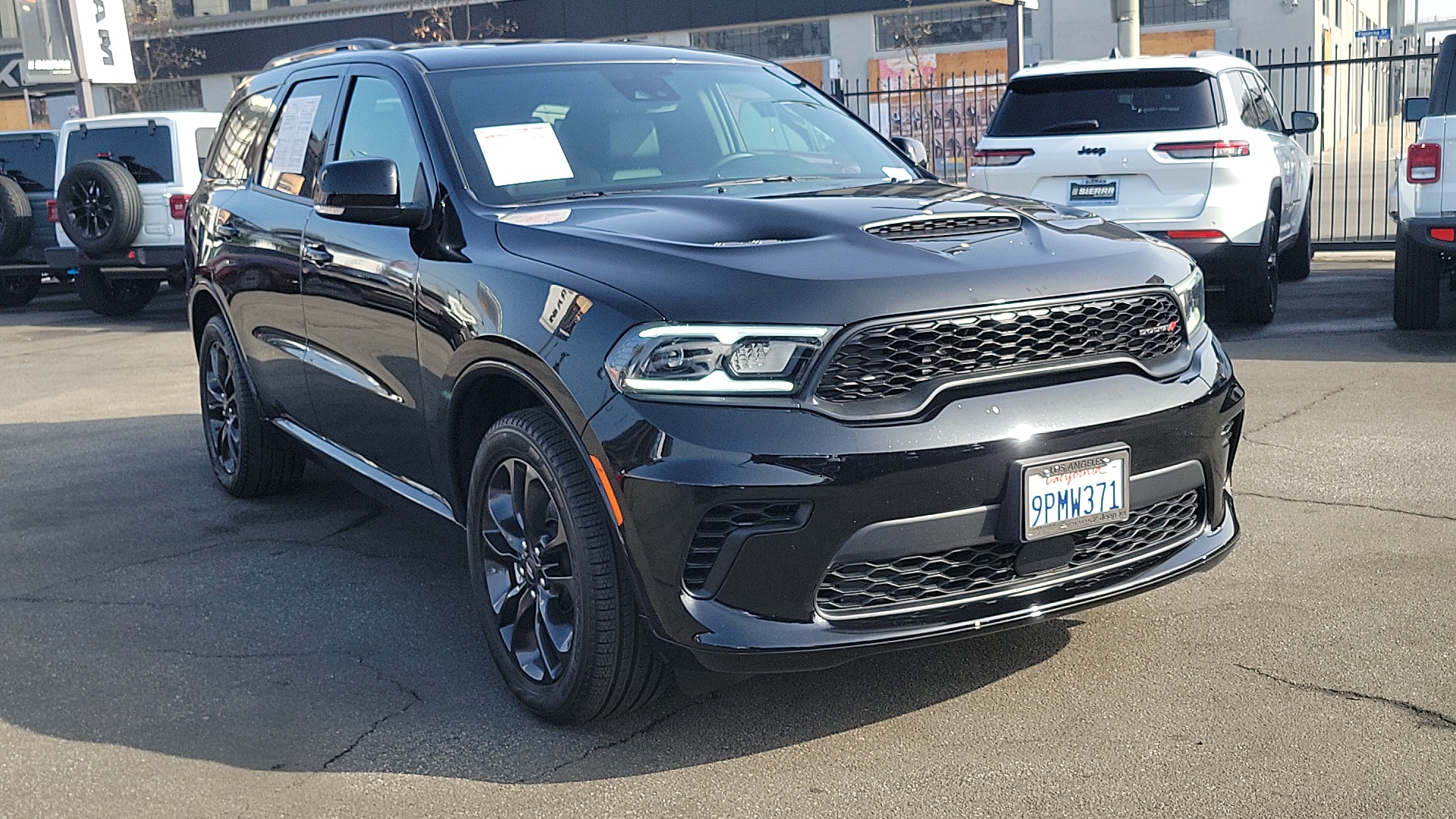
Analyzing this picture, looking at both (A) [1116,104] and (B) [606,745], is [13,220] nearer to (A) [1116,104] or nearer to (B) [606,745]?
(A) [1116,104]

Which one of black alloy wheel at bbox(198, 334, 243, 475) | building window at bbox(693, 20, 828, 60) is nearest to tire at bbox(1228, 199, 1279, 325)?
black alloy wheel at bbox(198, 334, 243, 475)

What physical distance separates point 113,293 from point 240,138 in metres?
9.43

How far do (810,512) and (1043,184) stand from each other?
6.50 metres

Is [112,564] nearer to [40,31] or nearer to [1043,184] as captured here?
[1043,184]

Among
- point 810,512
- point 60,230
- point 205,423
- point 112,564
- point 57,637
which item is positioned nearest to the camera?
point 810,512

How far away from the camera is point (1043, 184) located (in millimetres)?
8969

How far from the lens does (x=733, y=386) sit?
3.00m

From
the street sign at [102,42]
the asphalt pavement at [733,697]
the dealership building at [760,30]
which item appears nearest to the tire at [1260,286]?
the asphalt pavement at [733,697]

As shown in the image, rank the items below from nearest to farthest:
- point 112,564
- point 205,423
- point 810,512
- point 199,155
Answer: point 810,512
point 112,564
point 205,423
point 199,155

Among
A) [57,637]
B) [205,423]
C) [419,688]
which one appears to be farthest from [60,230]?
[419,688]

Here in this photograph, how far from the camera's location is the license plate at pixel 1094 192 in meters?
8.75

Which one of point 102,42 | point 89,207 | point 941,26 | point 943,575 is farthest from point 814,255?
point 941,26

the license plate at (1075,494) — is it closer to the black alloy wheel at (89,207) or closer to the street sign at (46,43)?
the black alloy wheel at (89,207)

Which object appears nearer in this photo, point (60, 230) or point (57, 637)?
point (57, 637)
